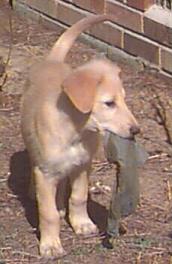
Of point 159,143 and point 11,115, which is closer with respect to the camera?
point 159,143

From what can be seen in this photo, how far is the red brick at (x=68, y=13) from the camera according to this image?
8.30m

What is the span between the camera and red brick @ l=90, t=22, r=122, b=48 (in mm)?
7844

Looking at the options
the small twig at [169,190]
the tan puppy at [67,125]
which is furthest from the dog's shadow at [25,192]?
the small twig at [169,190]

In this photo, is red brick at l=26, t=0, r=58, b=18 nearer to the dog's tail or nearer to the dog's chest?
the dog's tail

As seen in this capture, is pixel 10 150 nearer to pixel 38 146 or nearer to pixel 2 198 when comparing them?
pixel 2 198

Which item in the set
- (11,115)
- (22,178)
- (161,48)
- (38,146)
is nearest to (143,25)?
(161,48)

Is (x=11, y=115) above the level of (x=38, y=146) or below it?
below

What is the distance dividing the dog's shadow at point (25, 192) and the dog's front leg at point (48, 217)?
294 millimetres

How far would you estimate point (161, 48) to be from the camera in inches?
291

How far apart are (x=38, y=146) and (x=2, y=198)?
0.77m

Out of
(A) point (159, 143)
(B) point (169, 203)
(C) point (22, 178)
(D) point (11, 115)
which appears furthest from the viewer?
(D) point (11, 115)

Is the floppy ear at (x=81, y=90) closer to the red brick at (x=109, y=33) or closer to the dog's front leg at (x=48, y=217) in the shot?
the dog's front leg at (x=48, y=217)

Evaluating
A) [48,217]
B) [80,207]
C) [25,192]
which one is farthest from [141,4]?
[48,217]

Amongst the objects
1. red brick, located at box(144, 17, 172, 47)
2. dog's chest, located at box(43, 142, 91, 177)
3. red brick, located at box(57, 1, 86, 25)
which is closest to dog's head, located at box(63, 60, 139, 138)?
dog's chest, located at box(43, 142, 91, 177)
